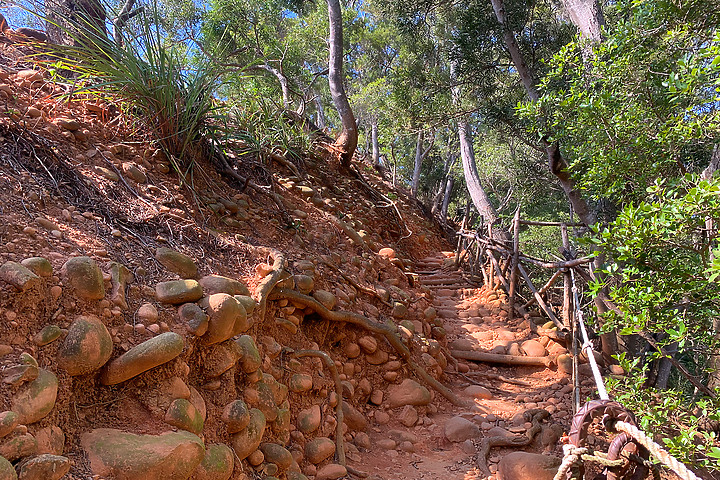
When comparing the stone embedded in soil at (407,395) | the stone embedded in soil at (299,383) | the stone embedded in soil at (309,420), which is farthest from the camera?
the stone embedded in soil at (407,395)

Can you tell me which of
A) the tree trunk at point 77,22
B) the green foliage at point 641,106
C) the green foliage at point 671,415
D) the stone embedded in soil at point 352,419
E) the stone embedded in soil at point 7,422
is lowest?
the stone embedded in soil at point 352,419

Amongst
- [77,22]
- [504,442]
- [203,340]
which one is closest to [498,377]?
[504,442]

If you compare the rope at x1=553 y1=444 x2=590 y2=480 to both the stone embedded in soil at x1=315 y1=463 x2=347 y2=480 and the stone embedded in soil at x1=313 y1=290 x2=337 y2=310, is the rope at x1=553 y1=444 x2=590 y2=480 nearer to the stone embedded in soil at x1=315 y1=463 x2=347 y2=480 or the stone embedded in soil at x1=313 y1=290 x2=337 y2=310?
the stone embedded in soil at x1=315 y1=463 x2=347 y2=480

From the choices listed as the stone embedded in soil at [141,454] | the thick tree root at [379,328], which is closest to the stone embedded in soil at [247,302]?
the thick tree root at [379,328]

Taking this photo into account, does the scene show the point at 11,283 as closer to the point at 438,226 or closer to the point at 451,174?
the point at 438,226

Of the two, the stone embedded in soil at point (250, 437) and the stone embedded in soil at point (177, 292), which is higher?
the stone embedded in soil at point (177, 292)

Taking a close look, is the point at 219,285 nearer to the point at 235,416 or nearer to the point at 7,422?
the point at 235,416

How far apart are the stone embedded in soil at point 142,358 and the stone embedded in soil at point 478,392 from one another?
263 centimetres

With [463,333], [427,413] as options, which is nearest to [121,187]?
[427,413]

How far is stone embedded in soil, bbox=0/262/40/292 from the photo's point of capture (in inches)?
62.4

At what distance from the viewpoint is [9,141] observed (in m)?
2.44

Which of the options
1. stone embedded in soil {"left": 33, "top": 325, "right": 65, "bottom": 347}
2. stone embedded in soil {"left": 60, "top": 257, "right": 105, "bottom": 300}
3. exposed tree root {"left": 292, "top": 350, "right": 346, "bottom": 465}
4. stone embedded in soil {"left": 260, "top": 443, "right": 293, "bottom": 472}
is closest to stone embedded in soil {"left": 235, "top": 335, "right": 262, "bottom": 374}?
stone embedded in soil {"left": 260, "top": 443, "right": 293, "bottom": 472}

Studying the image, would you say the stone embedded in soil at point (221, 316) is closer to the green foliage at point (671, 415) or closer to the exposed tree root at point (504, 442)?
the exposed tree root at point (504, 442)

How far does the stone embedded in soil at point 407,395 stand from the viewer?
3273mm
